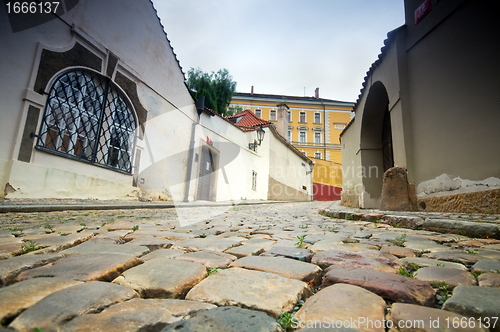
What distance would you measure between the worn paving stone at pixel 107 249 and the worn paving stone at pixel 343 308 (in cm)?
116

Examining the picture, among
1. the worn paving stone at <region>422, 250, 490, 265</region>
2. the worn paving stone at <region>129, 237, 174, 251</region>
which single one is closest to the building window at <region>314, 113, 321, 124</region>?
the worn paving stone at <region>422, 250, 490, 265</region>

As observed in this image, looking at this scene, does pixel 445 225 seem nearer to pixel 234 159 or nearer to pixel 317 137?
pixel 234 159

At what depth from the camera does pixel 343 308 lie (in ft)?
3.18

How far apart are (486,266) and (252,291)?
1.34 m

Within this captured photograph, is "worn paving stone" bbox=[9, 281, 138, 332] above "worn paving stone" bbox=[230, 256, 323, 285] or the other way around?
the other way around

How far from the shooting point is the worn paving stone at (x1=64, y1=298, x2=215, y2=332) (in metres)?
0.81

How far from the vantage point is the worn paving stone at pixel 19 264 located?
122 cm

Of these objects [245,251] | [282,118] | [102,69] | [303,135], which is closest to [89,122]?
[102,69]

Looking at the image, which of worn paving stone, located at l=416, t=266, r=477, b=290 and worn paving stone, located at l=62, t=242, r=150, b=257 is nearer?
worn paving stone, located at l=416, t=266, r=477, b=290

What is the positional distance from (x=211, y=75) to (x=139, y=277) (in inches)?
827

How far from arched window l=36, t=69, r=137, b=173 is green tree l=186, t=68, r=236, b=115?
38.4 feet

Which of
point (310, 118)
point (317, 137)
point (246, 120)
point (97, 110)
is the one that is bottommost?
point (97, 110)

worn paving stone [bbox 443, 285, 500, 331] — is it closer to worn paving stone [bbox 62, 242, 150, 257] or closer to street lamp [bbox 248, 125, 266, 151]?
worn paving stone [bbox 62, 242, 150, 257]

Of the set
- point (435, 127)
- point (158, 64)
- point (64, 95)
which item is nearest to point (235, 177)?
point (158, 64)
